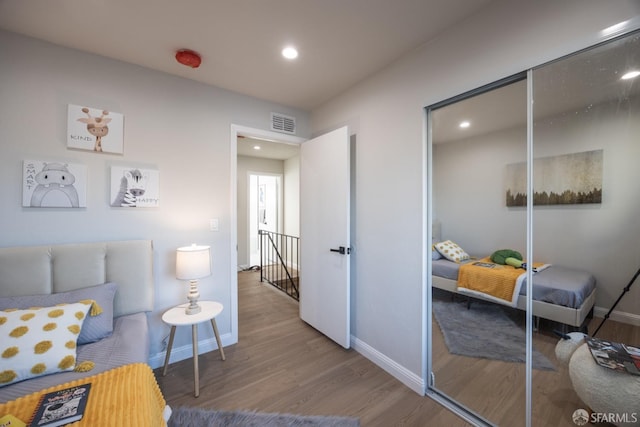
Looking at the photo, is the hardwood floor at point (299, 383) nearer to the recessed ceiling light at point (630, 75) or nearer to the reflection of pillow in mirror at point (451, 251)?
the reflection of pillow in mirror at point (451, 251)

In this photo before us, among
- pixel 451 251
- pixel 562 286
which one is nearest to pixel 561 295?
pixel 562 286

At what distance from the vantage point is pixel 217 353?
7.85ft

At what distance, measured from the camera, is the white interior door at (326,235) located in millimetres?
2406

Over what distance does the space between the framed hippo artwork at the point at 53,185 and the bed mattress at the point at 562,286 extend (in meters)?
3.18

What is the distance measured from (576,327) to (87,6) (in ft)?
11.2

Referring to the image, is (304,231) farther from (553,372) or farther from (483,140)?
(553,372)

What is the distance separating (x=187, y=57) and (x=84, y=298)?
1888mm

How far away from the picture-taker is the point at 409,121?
1.97 metres

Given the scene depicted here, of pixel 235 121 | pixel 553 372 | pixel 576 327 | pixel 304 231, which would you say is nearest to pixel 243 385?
pixel 304 231

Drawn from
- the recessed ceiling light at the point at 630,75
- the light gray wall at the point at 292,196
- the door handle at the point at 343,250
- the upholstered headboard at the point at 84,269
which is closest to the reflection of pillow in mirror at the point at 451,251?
the door handle at the point at 343,250

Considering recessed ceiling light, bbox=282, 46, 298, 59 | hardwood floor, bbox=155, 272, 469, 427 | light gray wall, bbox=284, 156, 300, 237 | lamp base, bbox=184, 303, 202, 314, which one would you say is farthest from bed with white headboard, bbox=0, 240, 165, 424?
light gray wall, bbox=284, 156, 300, 237

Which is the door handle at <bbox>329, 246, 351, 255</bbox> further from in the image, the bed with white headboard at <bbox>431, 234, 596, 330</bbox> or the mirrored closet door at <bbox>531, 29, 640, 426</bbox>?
the mirrored closet door at <bbox>531, 29, 640, 426</bbox>

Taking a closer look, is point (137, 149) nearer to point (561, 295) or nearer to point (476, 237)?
point (476, 237)

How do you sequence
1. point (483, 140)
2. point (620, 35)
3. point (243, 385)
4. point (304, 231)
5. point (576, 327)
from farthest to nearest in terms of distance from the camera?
point (304, 231) → point (243, 385) → point (483, 140) → point (576, 327) → point (620, 35)
